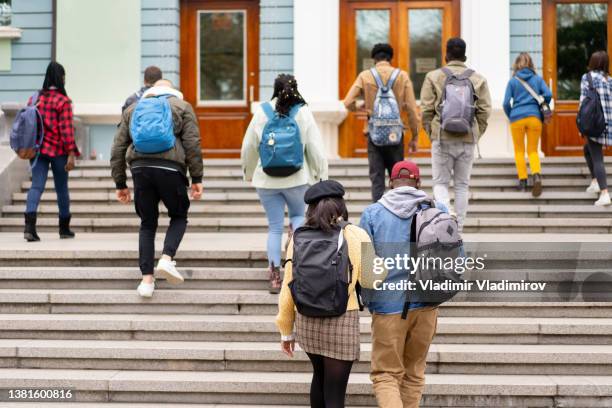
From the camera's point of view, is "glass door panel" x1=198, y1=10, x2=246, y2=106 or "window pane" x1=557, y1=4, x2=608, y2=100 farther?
"glass door panel" x1=198, y1=10, x2=246, y2=106

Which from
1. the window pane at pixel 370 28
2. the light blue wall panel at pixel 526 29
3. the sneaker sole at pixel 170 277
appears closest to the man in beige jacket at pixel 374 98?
the sneaker sole at pixel 170 277

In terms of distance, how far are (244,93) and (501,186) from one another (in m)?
5.10

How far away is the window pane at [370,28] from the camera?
13609mm

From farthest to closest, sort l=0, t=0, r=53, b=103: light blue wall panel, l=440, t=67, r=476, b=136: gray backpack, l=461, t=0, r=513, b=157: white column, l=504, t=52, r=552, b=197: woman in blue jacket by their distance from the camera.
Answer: l=0, t=0, r=53, b=103: light blue wall panel, l=461, t=0, r=513, b=157: white column, l=504, t=52, r=552, b=197: woman in blue jacket, l=440, t=67, r=476, b=136: gray backpack

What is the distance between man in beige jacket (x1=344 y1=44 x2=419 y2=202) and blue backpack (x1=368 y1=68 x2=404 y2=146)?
65mm

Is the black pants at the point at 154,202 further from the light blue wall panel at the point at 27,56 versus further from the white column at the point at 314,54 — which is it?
the light blue wall panel at the point at 27,56

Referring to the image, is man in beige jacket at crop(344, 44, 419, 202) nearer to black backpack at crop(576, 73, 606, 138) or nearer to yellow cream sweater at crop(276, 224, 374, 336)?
black backpack at crop(576, 73, 606, 138)

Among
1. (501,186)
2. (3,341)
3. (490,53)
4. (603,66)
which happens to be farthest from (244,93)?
(3,341)

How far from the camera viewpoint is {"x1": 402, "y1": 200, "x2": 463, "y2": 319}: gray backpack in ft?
16.0

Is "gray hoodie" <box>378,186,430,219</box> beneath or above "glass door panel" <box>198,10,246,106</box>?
beneath

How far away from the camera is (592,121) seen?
32.0 feet

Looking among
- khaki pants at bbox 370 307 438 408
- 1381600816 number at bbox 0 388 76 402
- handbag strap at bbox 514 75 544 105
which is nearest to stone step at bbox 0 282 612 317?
1381600816 number at bbox 0 388 76 402

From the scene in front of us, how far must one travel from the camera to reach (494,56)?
42.5 ft

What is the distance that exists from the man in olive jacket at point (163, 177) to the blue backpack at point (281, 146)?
1.95 feet
